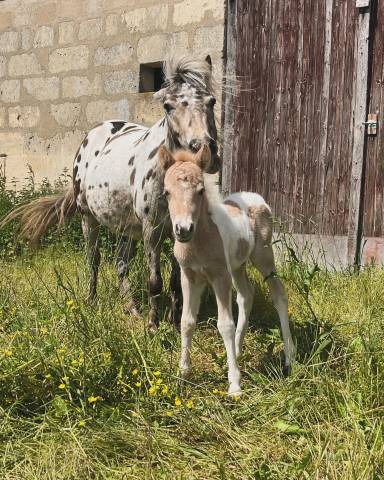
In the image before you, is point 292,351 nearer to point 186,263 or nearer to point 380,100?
point 186,263

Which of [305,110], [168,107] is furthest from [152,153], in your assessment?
[305,110]

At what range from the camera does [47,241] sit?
24.1 feet

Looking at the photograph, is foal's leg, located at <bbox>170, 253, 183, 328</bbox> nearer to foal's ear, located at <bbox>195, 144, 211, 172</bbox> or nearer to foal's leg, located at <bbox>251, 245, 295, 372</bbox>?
foal's leg, located at <bbox>251, 245, 295, 372</bbox>

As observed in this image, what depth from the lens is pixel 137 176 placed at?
4.59 m

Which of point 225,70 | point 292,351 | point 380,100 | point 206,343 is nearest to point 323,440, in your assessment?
point 292,351

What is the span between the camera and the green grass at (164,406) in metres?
2.38

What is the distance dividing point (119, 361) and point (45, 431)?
0.53m

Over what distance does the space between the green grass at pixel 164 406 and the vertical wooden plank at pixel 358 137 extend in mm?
2540

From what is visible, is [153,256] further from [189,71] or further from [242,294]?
[189,71]

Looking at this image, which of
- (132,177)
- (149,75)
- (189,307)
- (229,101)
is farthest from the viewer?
(149,75)

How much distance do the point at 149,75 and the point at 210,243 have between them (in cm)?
513

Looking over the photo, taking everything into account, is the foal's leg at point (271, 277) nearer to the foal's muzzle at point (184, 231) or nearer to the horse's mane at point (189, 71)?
the foal's muzzle at point (184, 231)

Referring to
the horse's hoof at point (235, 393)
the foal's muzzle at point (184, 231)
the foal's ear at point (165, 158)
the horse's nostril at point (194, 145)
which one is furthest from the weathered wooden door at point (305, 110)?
the foal's muzzle at point (184, 231)

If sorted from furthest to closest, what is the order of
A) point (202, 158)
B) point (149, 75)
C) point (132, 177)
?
point (149, 75)
point (132, 177)
point (202, 158)
